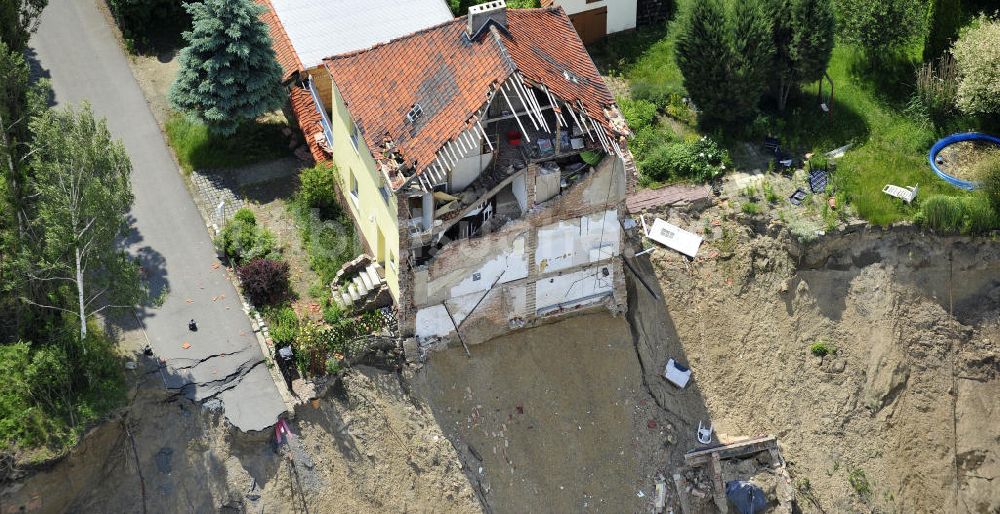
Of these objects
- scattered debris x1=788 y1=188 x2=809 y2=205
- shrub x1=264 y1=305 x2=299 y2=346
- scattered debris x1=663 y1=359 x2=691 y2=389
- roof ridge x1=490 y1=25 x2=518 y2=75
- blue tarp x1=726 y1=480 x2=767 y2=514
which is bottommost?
blue tarp x1=726 y1=480 x2=767 y2=514

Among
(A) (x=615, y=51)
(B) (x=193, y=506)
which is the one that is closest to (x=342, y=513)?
(B) (x=193, y=506)

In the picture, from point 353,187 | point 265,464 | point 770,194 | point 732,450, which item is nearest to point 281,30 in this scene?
point 353,187

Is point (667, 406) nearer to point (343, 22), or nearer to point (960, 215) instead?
point (960, 215)

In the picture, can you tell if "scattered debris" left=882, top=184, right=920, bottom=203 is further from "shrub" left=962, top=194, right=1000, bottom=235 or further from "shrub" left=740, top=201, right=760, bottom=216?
"shrub" left=740, top=201, right=760, bottom=216

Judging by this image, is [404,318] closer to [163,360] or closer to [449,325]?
[449,325]

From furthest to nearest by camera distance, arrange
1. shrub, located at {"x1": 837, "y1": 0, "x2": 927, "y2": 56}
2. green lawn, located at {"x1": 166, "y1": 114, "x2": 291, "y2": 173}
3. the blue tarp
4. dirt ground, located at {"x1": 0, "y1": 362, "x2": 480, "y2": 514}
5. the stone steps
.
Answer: shrub, located at {"x1": 837, "y1": 0, "x2": 927, "y2": 56}
green lawn, located at {"x1": 166, "y1": 114, "x2": 291, "y2": 173}
the blue tarp
the stone steps
dirt ground, located at {"x1": 0, "y1": 362, "x2": 480, "y2": 514}

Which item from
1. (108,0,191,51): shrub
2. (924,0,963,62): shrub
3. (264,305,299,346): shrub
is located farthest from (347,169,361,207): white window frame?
(924,0,963,62): shrub

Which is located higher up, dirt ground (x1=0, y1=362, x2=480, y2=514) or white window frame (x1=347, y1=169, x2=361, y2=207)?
white window frame (x1=347, y1=169, x2=361, y2=207)
